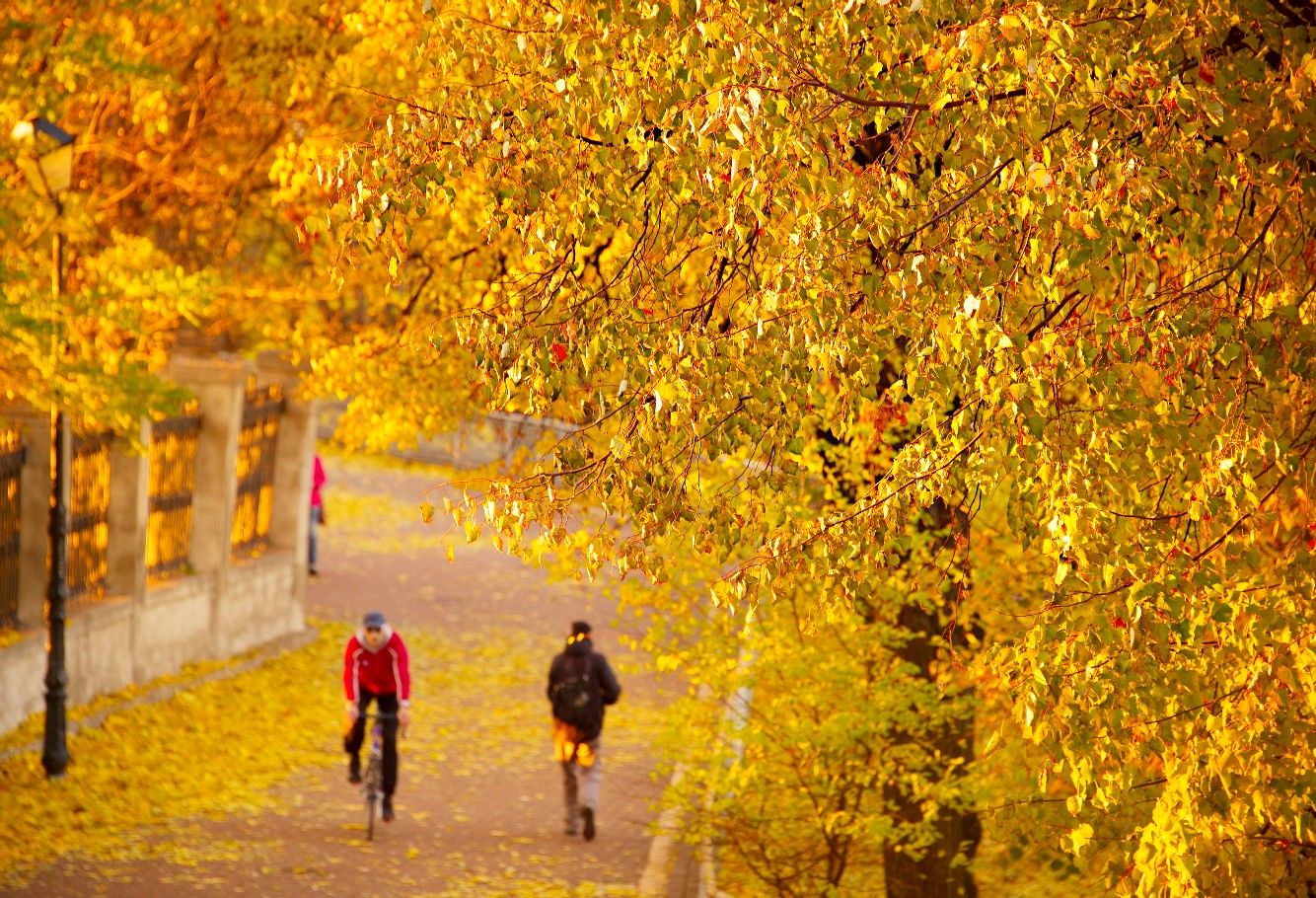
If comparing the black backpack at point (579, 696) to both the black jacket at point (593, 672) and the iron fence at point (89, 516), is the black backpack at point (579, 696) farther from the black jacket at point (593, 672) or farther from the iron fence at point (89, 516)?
the iron fence at point (89, 516)

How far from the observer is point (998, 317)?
20.0 ft

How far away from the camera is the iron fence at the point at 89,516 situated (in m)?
17.1

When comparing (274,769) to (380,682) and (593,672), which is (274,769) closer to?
(380,682)

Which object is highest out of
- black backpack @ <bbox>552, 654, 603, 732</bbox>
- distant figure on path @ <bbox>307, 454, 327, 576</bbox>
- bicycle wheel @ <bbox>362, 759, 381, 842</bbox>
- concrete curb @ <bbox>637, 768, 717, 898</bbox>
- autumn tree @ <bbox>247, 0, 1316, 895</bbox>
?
autumn tree @ <bbox>247, 0, 1316, 895</bbox>

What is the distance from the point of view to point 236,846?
45.2 feet

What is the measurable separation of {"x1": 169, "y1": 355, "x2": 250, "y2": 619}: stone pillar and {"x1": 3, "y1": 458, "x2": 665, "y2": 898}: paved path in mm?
2666

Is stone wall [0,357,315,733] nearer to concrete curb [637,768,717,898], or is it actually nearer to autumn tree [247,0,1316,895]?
concrete curb [637,768,717,898]

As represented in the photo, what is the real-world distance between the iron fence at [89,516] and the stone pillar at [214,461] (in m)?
2.19

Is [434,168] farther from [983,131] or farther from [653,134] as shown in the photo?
[983,131]

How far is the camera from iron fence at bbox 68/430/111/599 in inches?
675

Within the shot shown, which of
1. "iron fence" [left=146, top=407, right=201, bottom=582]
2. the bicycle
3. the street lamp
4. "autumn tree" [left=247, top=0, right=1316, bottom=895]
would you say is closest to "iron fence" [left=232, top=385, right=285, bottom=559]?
"iron fence" [left=146, top=407, right=201, bottom=582]

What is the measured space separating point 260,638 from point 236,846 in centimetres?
815

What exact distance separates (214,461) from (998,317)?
15.4 meters

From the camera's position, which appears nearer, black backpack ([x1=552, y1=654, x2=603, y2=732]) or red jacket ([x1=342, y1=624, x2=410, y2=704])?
red jacket ([x1=342, y1=624, x2=410, y2=704])
